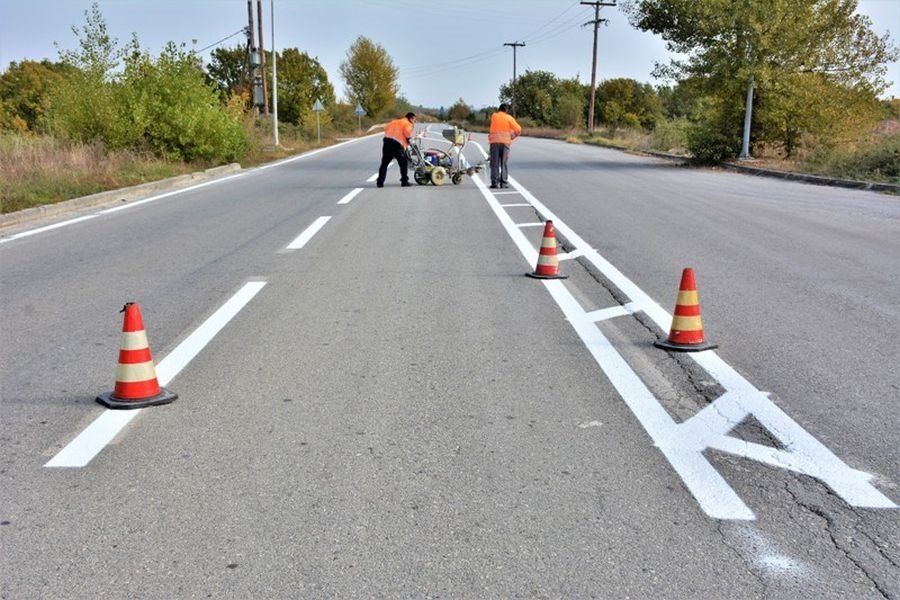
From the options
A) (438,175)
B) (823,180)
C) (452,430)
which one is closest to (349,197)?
(438,175)

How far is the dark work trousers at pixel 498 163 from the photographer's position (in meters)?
18.4

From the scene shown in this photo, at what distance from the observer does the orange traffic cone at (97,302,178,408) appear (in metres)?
4.78

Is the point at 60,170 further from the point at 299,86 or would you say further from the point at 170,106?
the point at 299,86

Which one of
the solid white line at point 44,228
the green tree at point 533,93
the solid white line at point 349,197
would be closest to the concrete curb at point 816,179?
the solid white line at point 349,197

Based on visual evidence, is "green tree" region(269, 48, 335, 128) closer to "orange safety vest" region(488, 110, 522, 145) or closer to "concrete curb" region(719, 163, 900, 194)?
"concrete curb" region(719, 163, 900, 194)

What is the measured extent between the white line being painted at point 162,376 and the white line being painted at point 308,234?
2318mm

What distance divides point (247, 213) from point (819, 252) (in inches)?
350

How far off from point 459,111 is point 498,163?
12193 centimetres

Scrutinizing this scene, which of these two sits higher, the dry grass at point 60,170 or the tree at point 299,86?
the tree at point 299,86

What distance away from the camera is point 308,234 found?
37.6 feet

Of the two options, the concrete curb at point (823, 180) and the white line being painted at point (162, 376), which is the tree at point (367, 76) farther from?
the white line being painted at point (162, 376)

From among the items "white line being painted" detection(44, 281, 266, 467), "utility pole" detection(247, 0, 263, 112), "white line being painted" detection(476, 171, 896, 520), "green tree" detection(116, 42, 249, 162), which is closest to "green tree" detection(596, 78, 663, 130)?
"utility pole" detection(247, 0, 263, 112)

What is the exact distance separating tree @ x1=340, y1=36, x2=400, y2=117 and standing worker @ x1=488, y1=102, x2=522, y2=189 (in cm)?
7683

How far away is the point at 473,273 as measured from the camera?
8.75m
